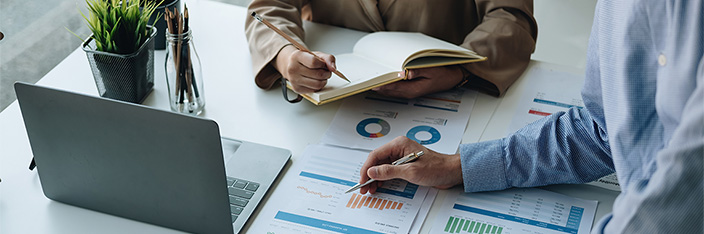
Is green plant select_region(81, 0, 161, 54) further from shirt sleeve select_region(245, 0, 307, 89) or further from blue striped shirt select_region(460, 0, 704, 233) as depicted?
blue striped shirt select_region(460, 0, 704, 233)

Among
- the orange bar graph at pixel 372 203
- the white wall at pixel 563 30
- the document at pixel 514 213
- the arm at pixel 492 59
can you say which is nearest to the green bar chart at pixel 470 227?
the document at pixel 514 213

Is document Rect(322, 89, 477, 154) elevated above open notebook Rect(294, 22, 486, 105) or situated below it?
below

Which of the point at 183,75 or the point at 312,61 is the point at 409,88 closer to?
the point at 312,61

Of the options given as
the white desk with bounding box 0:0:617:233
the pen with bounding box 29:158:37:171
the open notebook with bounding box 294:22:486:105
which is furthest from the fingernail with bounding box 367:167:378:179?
the pen with bounding box 29:158:37:171

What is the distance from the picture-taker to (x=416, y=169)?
51.8 inches

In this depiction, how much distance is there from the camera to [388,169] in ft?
4.28

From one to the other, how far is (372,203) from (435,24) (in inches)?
28.5

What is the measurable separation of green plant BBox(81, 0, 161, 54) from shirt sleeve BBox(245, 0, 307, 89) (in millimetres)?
262

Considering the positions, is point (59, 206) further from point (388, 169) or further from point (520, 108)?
point (520, 108)

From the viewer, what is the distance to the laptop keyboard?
129cm

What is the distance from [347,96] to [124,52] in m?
0.48

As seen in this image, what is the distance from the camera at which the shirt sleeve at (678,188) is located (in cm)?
77

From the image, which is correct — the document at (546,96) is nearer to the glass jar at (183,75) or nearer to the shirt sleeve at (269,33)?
the shirt sleeve at (269,33)

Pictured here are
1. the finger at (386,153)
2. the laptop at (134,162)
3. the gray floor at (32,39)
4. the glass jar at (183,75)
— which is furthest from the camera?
the gray floor at (32,39)
